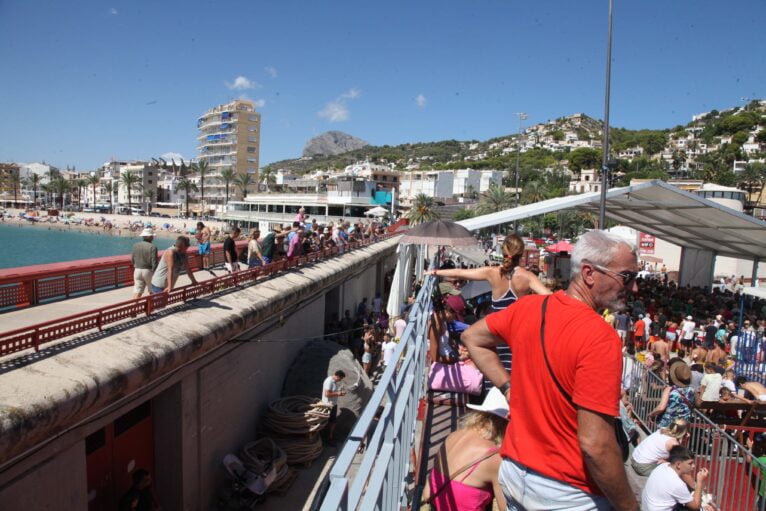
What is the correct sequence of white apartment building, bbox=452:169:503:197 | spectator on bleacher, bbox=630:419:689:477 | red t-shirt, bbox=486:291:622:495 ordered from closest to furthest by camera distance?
red t-shirt, bbox=486:291:622:495 < spectator on bleacher, bbox=630:419:689:477 < white apartment building, bbox=452:169:503:197

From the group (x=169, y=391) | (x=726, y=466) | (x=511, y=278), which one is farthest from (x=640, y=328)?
(x=169, y=391)

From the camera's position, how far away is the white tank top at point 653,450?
195 inches

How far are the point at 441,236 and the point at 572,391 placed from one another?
7210 millimetres

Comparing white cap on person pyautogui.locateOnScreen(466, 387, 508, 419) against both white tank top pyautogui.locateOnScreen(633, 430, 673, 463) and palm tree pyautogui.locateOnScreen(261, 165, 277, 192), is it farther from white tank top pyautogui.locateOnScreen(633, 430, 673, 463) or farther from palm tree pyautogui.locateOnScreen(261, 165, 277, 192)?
palm tree pyautogui.locateOnScreen(261, 165, 277, 192)

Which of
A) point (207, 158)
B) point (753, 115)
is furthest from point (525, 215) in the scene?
point (753, 115)

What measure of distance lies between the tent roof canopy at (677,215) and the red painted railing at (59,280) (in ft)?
35.6

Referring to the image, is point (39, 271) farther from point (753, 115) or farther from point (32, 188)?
point (753, 115)

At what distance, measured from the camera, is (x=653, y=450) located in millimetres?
5020

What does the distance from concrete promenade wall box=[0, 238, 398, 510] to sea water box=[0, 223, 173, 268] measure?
34.7m

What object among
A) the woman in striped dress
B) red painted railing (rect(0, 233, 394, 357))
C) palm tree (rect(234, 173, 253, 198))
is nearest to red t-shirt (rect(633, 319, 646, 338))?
red painted railing (rect(0, 233, 394, 357))

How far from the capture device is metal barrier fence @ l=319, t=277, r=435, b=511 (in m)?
1.44

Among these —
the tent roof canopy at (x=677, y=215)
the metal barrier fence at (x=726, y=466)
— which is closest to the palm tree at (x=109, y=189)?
the tent roof canopy at (x=677, y=215)

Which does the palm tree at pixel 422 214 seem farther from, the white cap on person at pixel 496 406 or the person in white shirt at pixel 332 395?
the white cap on person at pixel 496 406

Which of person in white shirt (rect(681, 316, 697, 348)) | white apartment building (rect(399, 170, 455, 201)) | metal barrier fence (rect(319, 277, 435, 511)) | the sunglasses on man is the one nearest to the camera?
metal barrier fence (rect(319, 277, 435, 511))
